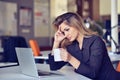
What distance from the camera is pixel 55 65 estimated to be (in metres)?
1.82

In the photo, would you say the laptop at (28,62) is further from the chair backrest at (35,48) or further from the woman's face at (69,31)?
the chair backrest at (35,48)

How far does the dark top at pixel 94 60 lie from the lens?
149cm

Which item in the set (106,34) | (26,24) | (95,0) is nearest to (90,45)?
(106,34)

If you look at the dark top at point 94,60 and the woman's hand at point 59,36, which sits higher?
the woman's hand at point 59,36

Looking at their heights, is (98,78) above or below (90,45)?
below

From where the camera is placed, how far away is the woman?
1.50 meters

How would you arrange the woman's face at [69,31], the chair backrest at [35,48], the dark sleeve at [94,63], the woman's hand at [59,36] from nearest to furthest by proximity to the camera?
the dark sleeve at [94,63], the woman's face at [69,31], the woman's hand at [59,36], the chair backrest at [35,48]

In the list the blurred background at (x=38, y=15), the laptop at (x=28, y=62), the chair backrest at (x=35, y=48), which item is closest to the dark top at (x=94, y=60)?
the laptop at (x=28, y=62)

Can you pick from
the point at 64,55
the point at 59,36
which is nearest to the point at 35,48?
the point at 59,36

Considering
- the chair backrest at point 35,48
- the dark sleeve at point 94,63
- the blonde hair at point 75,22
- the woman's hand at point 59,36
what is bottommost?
the chair backrest at point 35,48

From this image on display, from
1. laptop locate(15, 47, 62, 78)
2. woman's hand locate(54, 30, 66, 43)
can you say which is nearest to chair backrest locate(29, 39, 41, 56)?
woman's hand locate(54, 30, 66, 43)

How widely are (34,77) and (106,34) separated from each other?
283 centimetres

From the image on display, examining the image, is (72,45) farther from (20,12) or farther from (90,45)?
(20,12)

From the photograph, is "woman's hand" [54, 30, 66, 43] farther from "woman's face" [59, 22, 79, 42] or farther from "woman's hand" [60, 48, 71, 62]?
"woman's hand" [60, 48, 71, 62]
